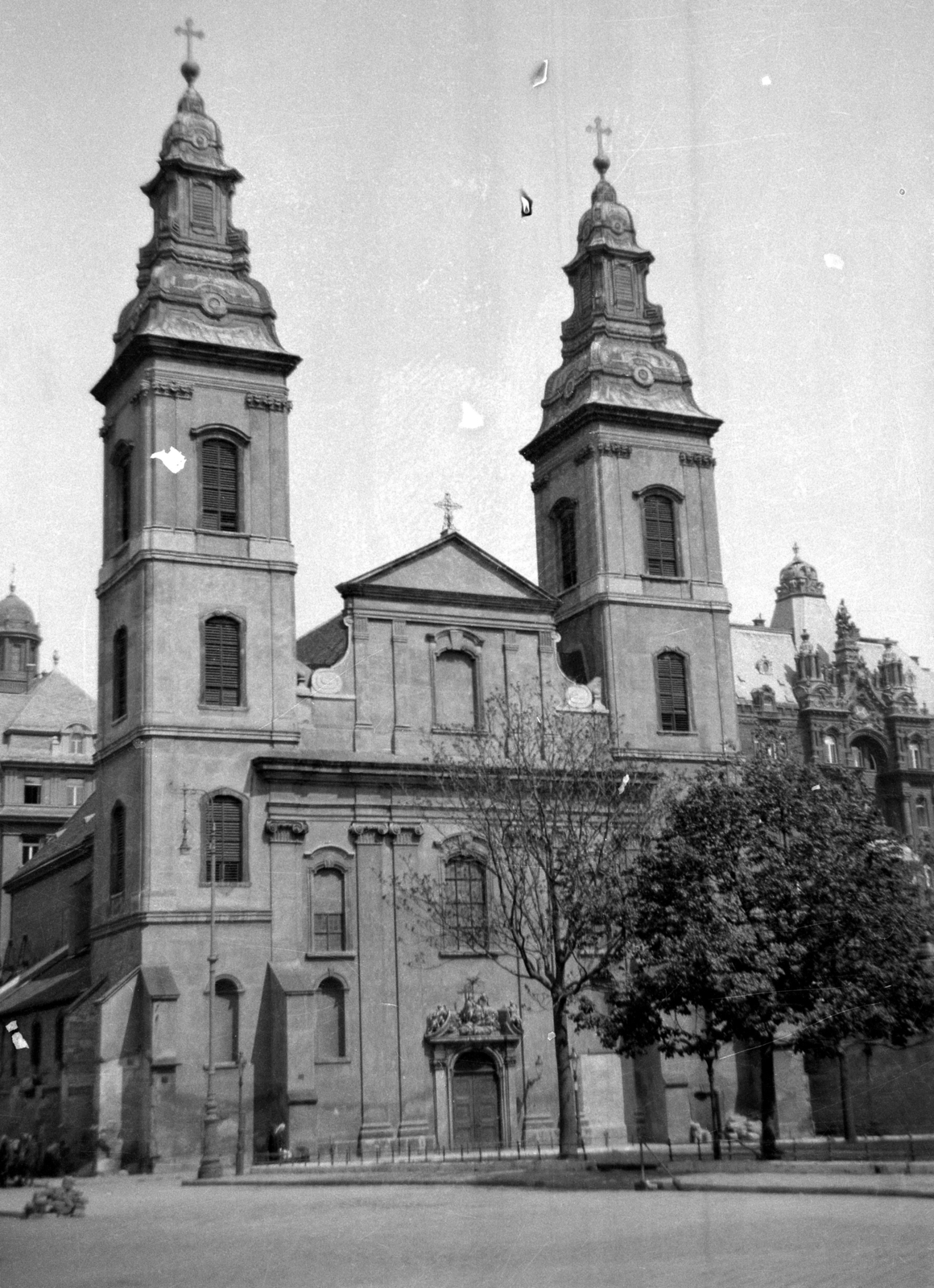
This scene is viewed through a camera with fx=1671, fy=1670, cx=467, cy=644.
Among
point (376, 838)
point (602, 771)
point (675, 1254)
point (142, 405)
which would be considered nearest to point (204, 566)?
point (142, 405)

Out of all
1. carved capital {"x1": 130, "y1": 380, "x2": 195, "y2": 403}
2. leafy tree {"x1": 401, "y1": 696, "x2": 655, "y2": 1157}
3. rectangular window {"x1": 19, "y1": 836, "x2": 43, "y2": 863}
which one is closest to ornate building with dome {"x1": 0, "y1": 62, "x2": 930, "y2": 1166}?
carved capital {"x1": 130, "y1": 380, "x2": 195, "y2": 403}

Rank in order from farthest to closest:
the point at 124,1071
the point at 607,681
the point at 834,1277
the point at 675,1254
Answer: the point at 607,681 < the point at 124,1071 < the point at 675,1254 < the point at 834,1277

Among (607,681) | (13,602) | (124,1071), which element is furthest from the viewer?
(13,602)

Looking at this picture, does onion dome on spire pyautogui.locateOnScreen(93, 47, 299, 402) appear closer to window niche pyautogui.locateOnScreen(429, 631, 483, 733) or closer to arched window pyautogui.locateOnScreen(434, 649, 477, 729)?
window niche pyautogui.locateOnScreen(429, 631, 483, 733)

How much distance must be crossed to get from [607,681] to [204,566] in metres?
12.7

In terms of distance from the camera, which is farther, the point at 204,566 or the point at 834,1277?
the point at 204,566

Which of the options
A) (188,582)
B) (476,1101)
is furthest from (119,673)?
(476,1101)

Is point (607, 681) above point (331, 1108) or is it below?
above

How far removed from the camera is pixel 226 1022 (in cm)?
4331

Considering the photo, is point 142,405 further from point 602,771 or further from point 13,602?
point 13,602

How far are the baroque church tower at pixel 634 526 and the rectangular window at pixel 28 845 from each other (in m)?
39.1

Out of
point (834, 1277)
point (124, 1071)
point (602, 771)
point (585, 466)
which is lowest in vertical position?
point (834, 1277)

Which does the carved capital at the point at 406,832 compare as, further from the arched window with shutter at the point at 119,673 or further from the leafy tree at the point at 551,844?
the arched window with shutter at the point at 119,673

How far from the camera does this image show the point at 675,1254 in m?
19.5
